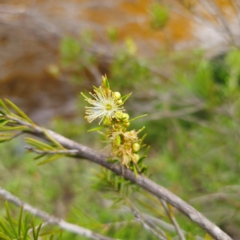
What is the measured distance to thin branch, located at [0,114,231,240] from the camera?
385 mm

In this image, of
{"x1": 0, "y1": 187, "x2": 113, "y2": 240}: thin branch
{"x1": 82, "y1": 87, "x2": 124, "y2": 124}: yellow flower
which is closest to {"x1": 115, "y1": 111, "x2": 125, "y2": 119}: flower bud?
{"x1": 82, "y1": 87, "x2": 124, "y2": 124}: yellow flower

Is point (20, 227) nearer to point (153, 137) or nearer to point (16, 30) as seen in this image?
point (153, 137)

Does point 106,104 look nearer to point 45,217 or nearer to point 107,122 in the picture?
point 107,122

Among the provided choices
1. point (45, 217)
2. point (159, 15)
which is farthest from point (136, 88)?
point (45, 217)

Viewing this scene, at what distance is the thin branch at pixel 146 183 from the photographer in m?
0.38

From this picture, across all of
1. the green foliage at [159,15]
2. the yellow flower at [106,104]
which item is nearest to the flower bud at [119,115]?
the yellow flower at [106,104]

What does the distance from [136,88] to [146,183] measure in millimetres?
1112

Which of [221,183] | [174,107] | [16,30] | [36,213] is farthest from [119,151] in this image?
[16,30]

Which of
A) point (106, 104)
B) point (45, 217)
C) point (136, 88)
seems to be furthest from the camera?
point (136, 88)

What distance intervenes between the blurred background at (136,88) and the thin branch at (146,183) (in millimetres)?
134

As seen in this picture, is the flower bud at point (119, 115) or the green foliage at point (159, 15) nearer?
the flower bud at point (119, 115)

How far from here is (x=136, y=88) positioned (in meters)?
1.50

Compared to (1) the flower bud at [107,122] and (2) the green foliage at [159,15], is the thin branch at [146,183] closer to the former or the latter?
(1) the flower bud at [107,122]

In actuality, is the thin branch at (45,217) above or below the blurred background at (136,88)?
below
